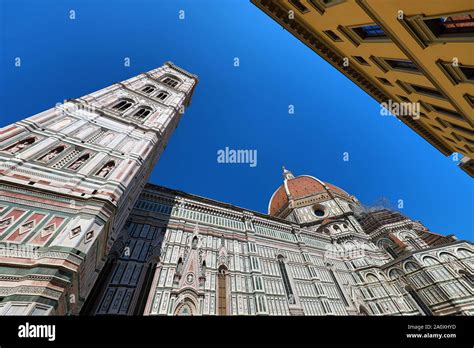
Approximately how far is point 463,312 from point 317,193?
24036 mm

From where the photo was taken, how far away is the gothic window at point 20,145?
8385 millimetres

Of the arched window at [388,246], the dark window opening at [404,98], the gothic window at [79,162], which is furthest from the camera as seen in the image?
the arched window at [388,246]

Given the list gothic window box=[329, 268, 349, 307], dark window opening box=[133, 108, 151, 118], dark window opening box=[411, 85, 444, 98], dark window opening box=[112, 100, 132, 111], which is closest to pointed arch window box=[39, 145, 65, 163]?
dark window opening box=[112, 100, 132, 111]

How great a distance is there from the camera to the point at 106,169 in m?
10.4

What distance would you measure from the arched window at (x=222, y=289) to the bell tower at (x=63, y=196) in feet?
27.3

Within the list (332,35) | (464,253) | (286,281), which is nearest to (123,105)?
(332,35)

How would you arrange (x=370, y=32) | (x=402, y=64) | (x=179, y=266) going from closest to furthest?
(x=370, y=32) < (x=402, y=64) < (x=179, y=266)

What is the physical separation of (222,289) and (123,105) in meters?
17.2

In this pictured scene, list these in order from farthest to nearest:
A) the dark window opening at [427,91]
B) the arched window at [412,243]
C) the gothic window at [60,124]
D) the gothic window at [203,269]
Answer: the arched window at [412,243] → the gothic window at [203,269] → the gothic window at [60,124] → the dark window opening at [427,91]

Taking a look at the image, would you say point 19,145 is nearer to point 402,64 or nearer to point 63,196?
point 63,196

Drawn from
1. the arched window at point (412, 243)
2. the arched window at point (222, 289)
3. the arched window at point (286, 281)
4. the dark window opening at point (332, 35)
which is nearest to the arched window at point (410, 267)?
the arched window at point (412, 243)

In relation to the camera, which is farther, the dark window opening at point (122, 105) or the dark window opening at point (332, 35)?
the dark window opening at point (122, 105)

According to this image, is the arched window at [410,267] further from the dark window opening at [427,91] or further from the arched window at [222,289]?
the arched window at [222,289]
